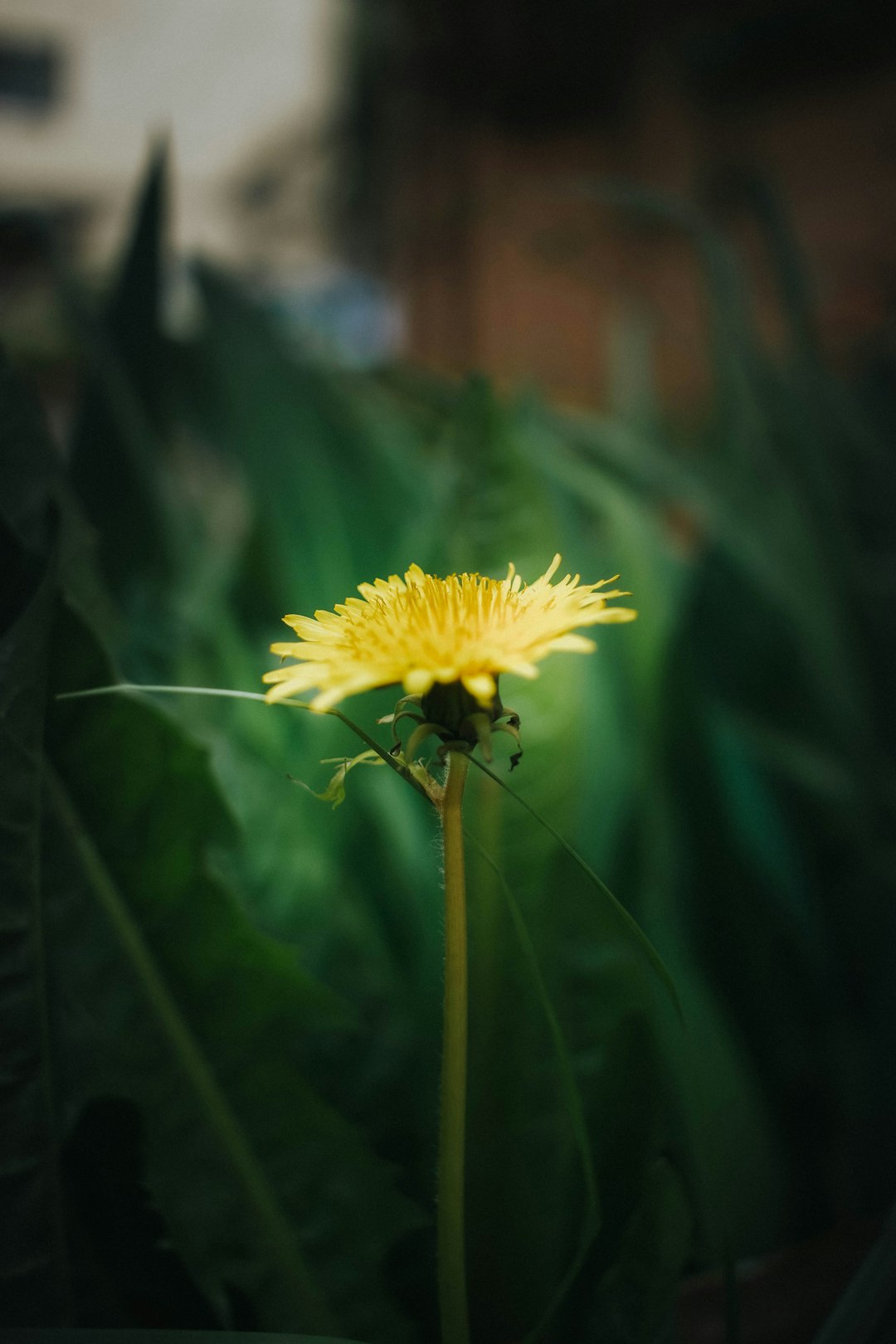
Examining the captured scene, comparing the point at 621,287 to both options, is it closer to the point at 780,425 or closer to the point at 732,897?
the point at 780,425

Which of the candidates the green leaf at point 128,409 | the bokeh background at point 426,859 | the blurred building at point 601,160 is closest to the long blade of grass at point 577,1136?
the bokeh background at point 426,859

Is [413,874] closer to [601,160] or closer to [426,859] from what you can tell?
[426,859]

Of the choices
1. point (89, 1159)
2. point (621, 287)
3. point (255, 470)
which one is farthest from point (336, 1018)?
point (621, 287)

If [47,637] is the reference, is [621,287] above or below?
above

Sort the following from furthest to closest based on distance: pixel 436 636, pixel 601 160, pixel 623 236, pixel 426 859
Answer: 1. pixel 601 160
2. pixel 623 236
3. pixel 426 859
4. pixel 436 636

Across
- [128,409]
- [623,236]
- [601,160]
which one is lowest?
[128,409]

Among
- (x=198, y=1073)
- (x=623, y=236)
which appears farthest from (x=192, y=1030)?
(x=623, y=236)

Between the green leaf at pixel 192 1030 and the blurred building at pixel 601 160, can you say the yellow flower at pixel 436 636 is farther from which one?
the blurred building at pixel 601 160
